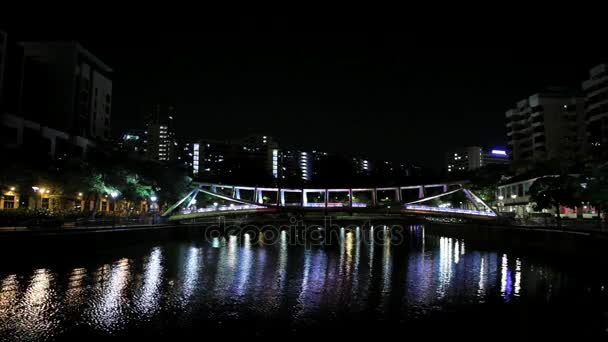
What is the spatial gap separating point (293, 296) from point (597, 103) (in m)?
77.1

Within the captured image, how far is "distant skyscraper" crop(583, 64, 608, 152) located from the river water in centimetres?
4895

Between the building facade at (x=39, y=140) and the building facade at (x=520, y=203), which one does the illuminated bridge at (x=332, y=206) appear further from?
the building facade at (x=39, y=140)

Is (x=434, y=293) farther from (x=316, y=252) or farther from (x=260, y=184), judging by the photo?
(x=260, y=184)

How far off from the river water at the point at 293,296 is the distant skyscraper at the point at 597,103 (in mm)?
48947

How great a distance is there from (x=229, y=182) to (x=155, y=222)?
33.1 meters

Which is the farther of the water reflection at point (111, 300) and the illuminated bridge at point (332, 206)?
the illuminated bridge at point (332, 206)

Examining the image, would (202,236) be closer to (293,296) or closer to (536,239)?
(536,239)

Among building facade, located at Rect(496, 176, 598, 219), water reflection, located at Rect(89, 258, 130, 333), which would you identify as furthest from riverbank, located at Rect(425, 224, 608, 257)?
water reflection, located at Rect(89, 258, 130, 333)

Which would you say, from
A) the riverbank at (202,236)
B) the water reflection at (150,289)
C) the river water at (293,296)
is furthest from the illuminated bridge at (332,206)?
the water reflection at (150,289)

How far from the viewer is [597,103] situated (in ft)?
262

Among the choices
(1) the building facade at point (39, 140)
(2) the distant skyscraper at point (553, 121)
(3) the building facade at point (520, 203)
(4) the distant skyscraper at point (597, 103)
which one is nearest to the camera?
(1) the building facade at point (39, 140)

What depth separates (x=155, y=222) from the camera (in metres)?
55.4

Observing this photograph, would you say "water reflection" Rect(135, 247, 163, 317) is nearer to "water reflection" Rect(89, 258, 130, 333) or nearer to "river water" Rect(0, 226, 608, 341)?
"river water" Rect(0, 226, 608, 341)

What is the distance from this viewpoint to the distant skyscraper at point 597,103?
254 ft
